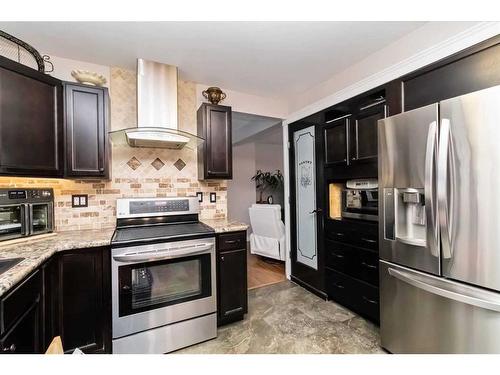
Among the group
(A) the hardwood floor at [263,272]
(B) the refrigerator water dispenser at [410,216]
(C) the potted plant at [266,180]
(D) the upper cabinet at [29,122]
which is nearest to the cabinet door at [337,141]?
(B) the refrigerator water dispenser at [410,216]

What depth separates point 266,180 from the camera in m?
5.74

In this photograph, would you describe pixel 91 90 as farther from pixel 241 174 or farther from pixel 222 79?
pixel 241 174

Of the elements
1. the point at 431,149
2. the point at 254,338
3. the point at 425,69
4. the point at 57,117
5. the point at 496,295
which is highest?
the point at 425,69

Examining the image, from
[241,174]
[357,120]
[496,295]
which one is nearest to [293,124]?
[357,120]

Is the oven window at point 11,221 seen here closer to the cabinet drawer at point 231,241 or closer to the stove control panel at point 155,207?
the stove control panel at point 155,207

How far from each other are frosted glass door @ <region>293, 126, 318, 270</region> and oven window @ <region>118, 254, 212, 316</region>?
4.55 feet

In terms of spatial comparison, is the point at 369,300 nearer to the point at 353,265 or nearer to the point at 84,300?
the point at 353,265

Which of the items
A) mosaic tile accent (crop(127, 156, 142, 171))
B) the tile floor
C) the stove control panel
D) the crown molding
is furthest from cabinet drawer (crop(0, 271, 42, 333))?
the crown molding

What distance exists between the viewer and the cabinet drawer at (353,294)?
2.00 metres

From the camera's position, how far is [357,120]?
2.14 meters

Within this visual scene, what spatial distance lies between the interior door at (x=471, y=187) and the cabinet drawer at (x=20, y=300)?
2.18 m

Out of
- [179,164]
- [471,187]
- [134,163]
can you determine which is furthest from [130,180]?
[471,187]

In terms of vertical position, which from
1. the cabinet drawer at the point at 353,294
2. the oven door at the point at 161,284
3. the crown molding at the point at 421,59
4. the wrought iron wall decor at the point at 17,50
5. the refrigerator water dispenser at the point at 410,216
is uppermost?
the wrought iron wall decor at the point at 17,50

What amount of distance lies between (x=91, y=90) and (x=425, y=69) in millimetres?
2630
